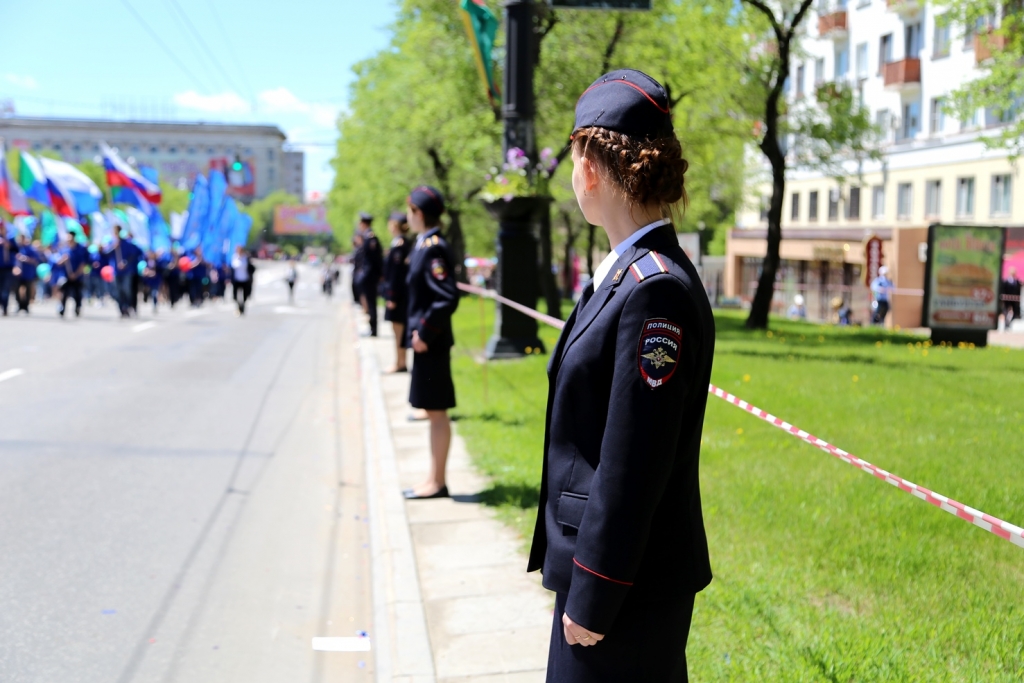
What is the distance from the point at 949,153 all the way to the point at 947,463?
32927 mm

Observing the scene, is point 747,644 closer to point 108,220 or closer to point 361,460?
point 361,460

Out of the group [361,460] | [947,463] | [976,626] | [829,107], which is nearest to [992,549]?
[976,626]

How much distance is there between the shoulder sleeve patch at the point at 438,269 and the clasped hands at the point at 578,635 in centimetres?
457

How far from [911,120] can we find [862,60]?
14.9 ft

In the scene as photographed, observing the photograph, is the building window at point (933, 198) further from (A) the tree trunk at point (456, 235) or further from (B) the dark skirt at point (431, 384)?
(B) the dark skirt at point (431, 384)

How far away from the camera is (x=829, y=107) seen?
2077cm

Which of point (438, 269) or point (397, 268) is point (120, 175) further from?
point (438, 269)

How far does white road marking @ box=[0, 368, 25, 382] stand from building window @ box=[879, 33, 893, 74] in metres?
35.8

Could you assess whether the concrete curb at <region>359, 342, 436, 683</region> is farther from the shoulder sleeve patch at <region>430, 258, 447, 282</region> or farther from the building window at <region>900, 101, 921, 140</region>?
the building window at <region>900, 101, 921, 140</region>

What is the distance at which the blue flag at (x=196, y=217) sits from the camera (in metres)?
34.5

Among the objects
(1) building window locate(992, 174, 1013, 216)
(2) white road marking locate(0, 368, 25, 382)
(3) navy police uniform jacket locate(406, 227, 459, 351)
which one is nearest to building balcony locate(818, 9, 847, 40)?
(1) building window locate(992, 174, 1013, 216)

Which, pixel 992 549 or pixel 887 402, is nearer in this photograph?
pixel 992 549

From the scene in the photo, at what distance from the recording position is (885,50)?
40688 mm

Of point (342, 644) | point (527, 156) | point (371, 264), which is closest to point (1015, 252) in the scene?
point (371, 264)
